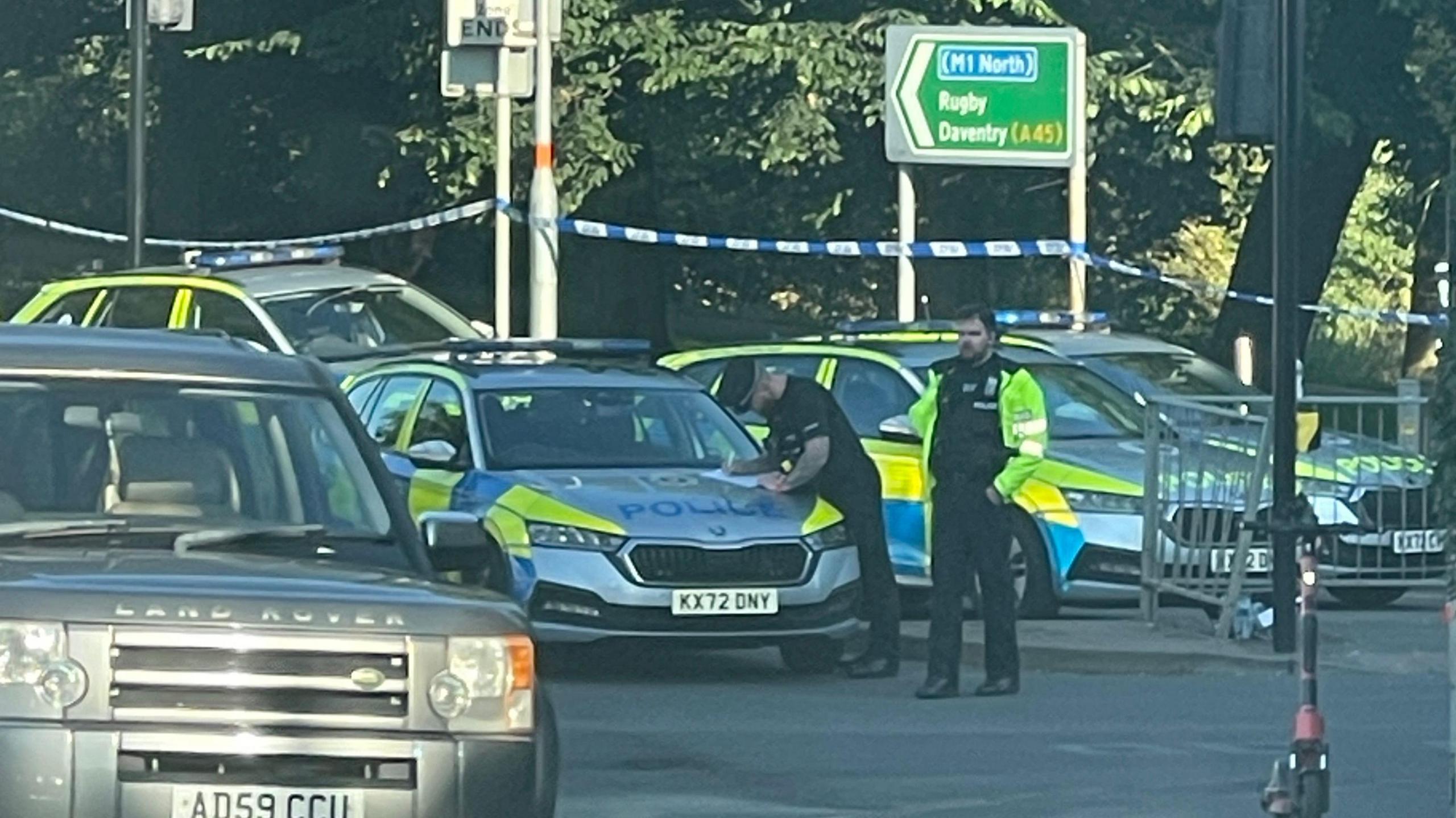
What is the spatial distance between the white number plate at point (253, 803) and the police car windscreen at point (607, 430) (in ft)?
29.5

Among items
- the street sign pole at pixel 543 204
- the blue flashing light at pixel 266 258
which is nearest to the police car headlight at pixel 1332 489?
the blue flashing light at pixel 266 258

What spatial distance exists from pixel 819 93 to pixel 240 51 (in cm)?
629

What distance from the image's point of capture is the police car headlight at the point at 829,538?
1559 centimetres

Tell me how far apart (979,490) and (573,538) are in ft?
5.96

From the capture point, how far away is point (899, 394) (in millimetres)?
18891

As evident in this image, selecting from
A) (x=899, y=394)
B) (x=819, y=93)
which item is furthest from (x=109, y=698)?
(x=819, y=93)

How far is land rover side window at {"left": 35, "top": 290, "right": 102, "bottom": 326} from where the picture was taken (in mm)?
21969

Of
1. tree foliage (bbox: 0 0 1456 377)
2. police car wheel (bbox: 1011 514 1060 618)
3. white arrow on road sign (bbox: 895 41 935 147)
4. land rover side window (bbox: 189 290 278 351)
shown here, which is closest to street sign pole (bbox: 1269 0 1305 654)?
police car wheel (bbox: 1011 514 1060 618)

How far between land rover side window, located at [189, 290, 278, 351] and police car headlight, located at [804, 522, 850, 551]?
620cm

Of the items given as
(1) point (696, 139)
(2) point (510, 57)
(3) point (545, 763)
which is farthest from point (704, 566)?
(1) point (696, 139)

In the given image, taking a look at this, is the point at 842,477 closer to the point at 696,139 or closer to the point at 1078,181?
the point at 1078,181

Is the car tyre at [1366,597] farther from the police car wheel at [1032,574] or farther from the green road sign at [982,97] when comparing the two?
the green road sign at [982,97]

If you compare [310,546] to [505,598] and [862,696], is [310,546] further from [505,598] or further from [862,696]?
[862,696]

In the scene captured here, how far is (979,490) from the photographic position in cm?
1512
